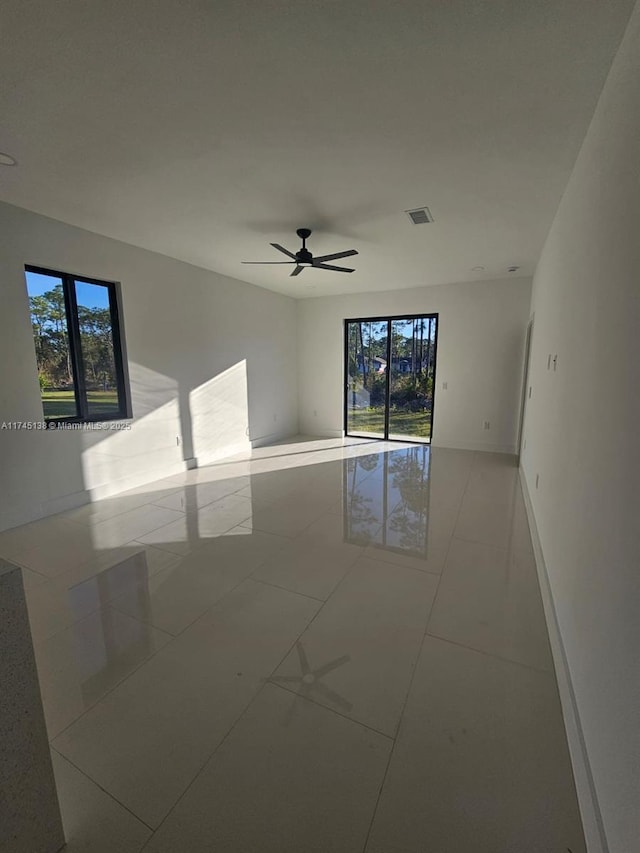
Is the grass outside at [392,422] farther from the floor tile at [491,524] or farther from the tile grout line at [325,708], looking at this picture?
the tile grout line at [325,708]

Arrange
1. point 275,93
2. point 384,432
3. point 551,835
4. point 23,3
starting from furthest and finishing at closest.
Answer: point 384,432 < point 275,93 < point 23,3 < point 551,835

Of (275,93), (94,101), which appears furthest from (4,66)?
(275,93)

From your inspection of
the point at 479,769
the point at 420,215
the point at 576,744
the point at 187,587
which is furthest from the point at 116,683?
the point at 420,215

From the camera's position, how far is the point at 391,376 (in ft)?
21.7

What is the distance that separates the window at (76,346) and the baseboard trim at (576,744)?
4213mm

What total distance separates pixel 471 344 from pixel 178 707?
19.0 ft

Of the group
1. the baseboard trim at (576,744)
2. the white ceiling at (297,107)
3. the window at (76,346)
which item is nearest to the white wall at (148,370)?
the window at (76,346)

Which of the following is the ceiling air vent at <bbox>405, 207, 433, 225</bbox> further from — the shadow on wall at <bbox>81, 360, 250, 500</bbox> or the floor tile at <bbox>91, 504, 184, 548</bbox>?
the floor tile at <bbox>91, 504, 184, 548</bbox>

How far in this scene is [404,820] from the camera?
1.13 metres

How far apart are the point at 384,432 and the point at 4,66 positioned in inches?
238

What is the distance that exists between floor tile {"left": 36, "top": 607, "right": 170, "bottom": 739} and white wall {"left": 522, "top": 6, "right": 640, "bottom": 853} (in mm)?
1827

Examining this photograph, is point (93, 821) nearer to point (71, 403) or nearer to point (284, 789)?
point (284, 789)

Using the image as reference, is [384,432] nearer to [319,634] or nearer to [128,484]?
[128,484]

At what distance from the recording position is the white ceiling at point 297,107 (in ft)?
4.77
